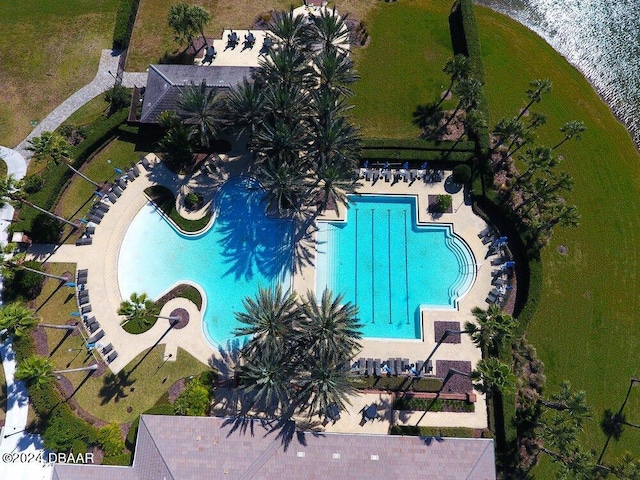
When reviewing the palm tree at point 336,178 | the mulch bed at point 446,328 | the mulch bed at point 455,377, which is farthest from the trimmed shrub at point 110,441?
the mulch bed at point 446,328

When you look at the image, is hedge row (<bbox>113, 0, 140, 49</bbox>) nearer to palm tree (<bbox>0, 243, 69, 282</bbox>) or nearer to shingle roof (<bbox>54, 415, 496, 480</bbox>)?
palm tree (<bbox>0, 243, 69, 282</bbox>)

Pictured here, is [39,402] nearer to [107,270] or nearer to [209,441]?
[107,270]

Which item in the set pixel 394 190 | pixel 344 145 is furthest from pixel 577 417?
→ pixel 344 145

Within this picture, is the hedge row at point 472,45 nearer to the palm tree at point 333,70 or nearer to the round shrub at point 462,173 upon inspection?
the round shrub at point 462,173

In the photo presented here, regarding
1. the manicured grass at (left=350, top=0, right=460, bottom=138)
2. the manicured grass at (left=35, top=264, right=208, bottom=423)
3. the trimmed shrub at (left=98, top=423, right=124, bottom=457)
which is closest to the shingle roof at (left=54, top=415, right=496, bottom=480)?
the trimmed shrub at (left=98, top=423, right=124, bottom=457)

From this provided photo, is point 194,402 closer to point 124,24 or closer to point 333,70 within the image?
point 333,70

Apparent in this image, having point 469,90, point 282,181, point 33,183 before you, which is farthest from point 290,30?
point 33,183
